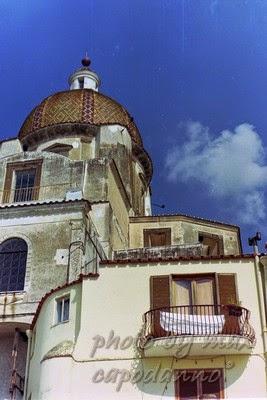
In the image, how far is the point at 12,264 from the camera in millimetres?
30656

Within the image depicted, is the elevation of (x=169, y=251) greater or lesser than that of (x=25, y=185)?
lesser

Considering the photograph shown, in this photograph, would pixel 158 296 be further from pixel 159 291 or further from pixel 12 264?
pixel 12 264

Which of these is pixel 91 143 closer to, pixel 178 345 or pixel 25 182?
pixel 25 182

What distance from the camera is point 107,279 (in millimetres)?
23469

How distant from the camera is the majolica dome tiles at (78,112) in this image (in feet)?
151

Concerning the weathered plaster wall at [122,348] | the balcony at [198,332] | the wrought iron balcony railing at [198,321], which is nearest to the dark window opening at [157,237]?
the weathered plaster wall at [122,348]

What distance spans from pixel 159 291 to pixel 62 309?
3.61 meters

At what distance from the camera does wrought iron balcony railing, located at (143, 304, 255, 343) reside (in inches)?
845

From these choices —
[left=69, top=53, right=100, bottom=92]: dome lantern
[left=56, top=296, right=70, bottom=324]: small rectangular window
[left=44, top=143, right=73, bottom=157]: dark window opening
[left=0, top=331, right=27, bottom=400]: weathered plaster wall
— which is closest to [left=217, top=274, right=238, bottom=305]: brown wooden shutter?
[left=56, top=296, right=70, bottom=324]: small rectangular window

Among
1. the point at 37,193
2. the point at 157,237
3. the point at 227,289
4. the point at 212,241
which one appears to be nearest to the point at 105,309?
the point at 227,289

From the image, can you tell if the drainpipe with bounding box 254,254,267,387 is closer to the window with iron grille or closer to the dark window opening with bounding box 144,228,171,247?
the window with iron grille

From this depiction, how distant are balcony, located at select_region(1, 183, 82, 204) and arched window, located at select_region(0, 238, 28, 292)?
3.50 meters

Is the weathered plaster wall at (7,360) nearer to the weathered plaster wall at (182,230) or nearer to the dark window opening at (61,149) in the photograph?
the weathered plaster wall at (182,230)

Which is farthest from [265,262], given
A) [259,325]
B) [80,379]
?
[80,379]
